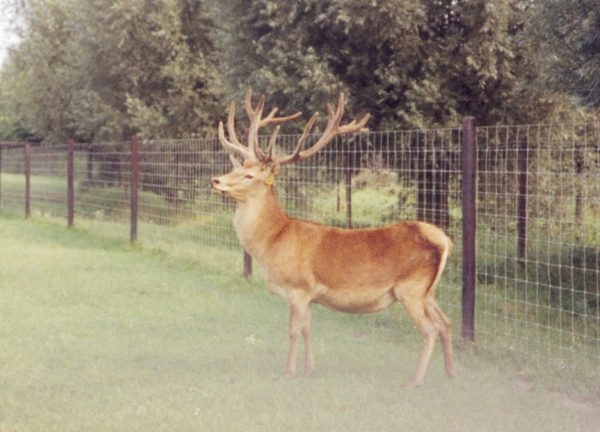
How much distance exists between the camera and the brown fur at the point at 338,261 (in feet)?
20.4

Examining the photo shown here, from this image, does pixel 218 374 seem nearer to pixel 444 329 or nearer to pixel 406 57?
pixel 444 329

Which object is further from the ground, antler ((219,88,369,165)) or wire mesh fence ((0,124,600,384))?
antler ((219,88,369,165))

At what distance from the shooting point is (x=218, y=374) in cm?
655

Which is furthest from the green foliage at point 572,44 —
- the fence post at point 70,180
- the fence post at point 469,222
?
the fence post at point 70,180

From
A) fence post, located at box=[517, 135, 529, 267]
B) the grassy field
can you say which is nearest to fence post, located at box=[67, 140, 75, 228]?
the grassy field

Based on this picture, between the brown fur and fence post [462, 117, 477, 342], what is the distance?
1.27m

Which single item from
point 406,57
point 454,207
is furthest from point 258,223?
point 406,57

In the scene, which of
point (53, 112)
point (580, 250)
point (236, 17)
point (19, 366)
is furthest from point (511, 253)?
point (53, 112)

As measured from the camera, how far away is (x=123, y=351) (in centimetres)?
728

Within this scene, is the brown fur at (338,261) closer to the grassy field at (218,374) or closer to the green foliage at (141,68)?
the grassy field at (218,374)

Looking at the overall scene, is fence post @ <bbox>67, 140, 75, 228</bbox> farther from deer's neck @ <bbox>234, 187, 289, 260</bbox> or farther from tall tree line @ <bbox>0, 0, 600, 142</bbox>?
deer's neck @ <bbox>234, 187, 289, 260</bbox>

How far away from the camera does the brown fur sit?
20.4 feet

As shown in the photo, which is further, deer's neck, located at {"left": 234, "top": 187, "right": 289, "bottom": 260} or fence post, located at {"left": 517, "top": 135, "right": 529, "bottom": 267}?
fence post, located at {"left": 517, "top": 135, "right": 529, "bottom": 267}

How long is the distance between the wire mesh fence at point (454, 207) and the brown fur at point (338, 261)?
1375 mm
